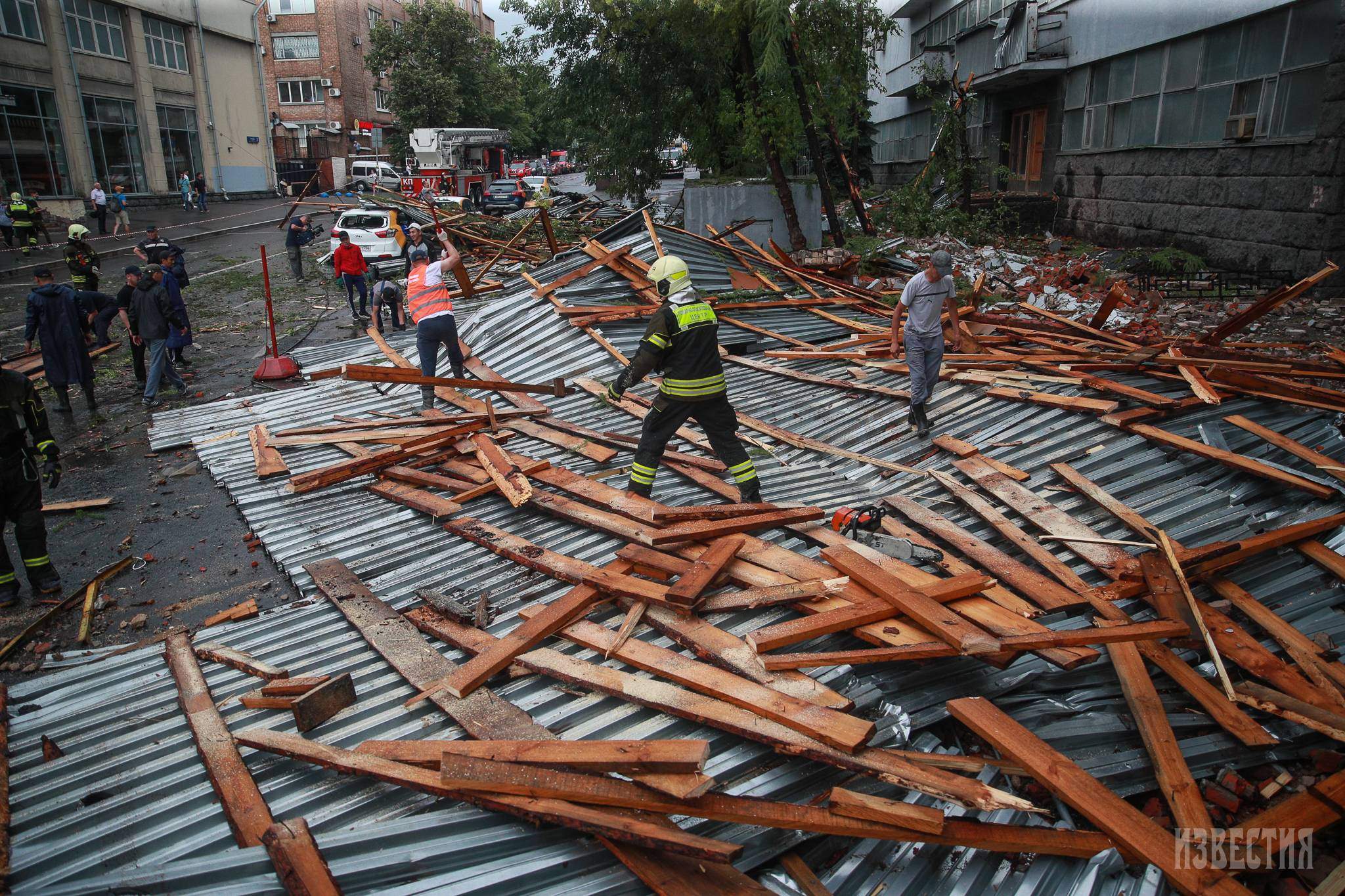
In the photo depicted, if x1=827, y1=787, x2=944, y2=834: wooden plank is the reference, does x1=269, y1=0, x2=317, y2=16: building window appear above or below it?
above

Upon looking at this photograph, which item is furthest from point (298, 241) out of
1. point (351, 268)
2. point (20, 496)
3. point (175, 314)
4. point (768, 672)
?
point (768, 672)

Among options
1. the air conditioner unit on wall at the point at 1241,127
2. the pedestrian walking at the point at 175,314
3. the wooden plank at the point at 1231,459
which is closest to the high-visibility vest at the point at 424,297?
the pedestrian walking at the point at 175,314

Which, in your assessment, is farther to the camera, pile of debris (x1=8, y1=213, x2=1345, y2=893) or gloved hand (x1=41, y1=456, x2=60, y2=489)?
gloved hand (x1=41, y1=456, x2=60, y2=489)

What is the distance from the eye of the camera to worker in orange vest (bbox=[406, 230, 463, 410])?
9320 millimetres

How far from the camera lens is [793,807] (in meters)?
3.09

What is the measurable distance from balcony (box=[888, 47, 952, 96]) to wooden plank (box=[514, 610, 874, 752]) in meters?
22.4

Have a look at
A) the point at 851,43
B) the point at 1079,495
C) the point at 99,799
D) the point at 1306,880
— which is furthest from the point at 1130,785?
the point at 851,43

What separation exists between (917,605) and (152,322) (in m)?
10.7

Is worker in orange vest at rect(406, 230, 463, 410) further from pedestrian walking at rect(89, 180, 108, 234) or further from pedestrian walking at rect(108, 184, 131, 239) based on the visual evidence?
pedestrian walking at rect(89, 180, 108, 234)

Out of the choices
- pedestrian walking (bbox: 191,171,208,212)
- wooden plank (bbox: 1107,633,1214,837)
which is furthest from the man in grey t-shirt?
pedestrian walking (bbox: 191,171,208,212)

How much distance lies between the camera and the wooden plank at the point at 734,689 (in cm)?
334

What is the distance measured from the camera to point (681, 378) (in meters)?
6.04

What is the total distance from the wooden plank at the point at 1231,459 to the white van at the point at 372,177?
36.9 meters

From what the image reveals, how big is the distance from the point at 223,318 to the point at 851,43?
45.5 feet
